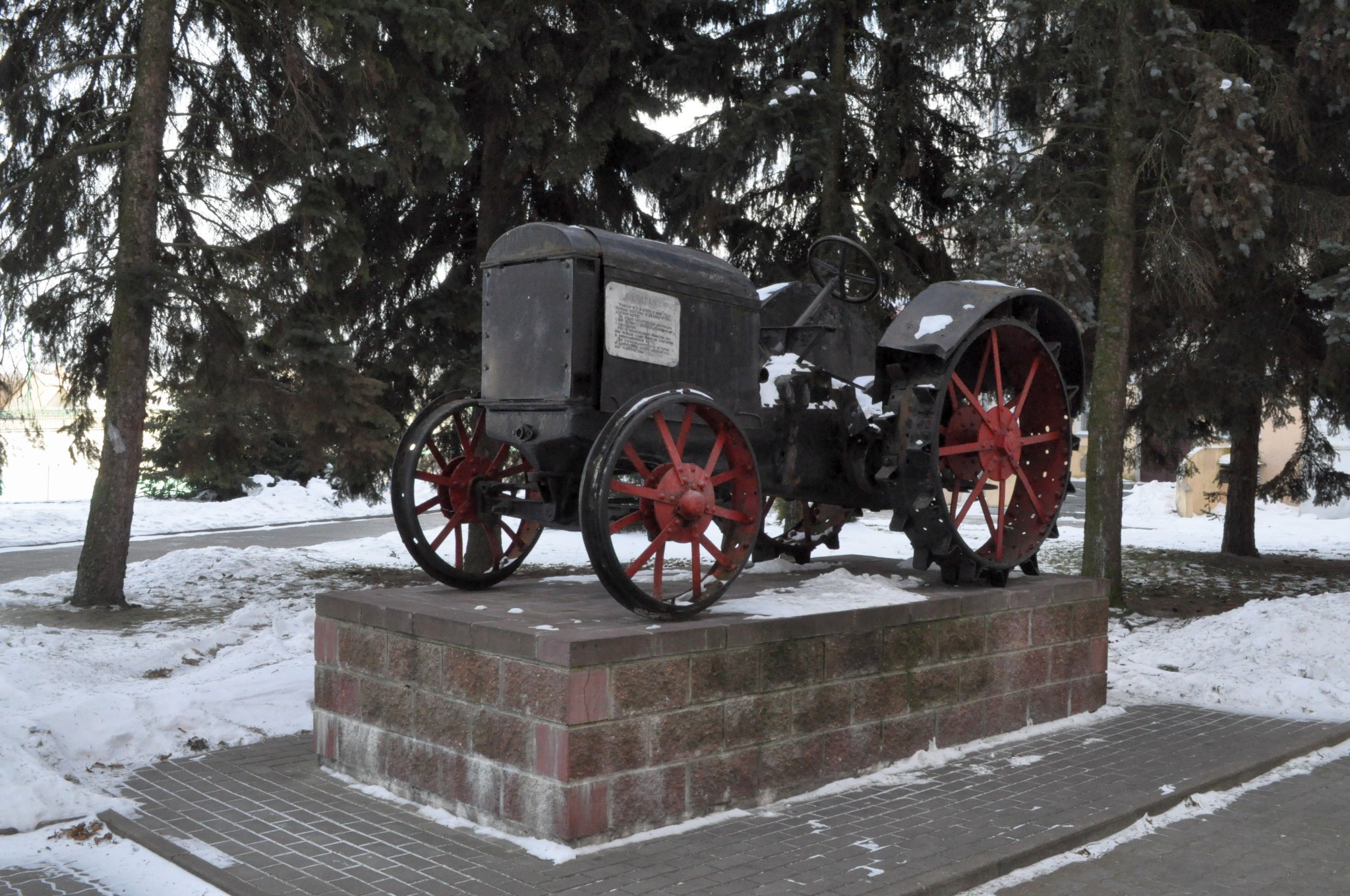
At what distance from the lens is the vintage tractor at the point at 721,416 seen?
17.7ft

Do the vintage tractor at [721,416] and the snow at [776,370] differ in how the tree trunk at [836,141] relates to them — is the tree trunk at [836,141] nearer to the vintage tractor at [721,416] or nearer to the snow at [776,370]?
the vintage tractor at [721,416]

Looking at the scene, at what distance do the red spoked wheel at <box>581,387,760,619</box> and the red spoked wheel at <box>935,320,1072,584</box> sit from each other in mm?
1347

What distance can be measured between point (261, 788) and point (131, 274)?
271 inches

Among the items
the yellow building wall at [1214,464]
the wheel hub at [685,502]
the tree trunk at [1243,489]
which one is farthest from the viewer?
the yellow building wall at [1214,464]

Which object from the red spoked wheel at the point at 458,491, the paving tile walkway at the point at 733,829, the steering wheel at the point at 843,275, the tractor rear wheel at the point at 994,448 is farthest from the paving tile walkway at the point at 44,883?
the steering wheel at the point at 843,275

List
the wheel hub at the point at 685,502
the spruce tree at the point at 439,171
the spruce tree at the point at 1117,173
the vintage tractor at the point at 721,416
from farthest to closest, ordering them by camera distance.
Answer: the spruce tree at the point at 439,171 → the spruce tree at the point at 1117,173 → the vintage tractor at the point at 721,416 → the wheel hub at the point at 685,502

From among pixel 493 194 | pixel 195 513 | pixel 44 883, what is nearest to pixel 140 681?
pixel 44 883

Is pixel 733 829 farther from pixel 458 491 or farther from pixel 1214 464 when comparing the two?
pixel 1214 464

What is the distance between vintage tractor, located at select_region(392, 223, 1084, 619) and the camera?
5383 mm

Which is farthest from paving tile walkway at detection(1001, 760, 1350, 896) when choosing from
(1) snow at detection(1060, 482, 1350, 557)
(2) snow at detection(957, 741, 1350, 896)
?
(1) snow at detection(1060, 482, 1350, 557)

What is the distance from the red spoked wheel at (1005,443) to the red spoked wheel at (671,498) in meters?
1.35

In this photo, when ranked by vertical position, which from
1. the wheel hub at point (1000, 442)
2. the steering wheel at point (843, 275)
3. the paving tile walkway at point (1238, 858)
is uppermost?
the steering wheel at point (843, 275)

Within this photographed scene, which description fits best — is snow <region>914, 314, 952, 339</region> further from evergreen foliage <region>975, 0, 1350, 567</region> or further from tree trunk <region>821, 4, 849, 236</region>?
tree trunk <region>821, 4, 849, 236</region>

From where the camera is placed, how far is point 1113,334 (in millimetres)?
11062
